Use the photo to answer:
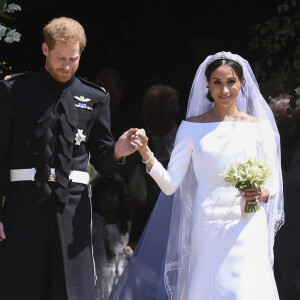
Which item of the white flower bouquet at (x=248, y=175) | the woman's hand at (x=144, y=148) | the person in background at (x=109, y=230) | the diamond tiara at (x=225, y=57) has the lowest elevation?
the person in background at (x=109, y=230)

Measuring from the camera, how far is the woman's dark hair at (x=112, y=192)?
848 cm

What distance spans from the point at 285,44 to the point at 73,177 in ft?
8.72

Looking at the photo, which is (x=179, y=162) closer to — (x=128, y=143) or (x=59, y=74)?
(x=128, y=143)

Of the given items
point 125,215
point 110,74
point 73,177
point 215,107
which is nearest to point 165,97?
point 110,74

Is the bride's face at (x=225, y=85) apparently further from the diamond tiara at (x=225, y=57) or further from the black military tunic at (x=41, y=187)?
the black military tunic at (x=41, y=187)

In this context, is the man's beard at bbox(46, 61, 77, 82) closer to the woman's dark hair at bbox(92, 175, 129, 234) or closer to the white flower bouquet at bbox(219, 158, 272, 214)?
the white flower bouquet at bbox(219, 158, 272, 214)

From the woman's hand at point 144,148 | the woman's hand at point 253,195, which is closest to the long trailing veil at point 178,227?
the woman's hand at point 253,195

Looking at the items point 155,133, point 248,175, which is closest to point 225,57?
point 248,175

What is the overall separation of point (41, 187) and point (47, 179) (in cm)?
6

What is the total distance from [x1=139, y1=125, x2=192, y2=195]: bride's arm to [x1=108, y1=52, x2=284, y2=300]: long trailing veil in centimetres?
15

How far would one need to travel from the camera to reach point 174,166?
6336 millimetres

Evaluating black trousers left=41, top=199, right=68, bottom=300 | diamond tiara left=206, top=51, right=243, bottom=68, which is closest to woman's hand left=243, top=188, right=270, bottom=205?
diamond tiara left=206, top=51, right=243, bottom=68

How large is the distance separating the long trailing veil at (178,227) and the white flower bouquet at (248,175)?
0.31 metres

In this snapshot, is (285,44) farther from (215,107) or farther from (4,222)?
(4,222)
